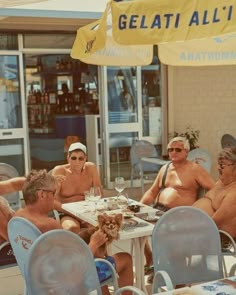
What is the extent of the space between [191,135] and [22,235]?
19.8 ft

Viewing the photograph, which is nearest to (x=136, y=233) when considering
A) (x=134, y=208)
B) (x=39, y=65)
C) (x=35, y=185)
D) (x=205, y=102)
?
(x=134, y=208)

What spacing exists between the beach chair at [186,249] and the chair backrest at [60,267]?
572 mm

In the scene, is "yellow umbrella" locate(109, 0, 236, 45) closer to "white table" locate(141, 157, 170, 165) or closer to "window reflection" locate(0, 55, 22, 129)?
"white table" locate(141, 157, 170, 165)

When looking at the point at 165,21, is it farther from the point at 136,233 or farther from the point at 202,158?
the point at 202,158

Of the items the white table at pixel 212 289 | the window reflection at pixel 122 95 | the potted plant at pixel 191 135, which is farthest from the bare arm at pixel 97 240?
the potted plant at pixel 191 135

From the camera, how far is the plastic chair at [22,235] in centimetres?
310

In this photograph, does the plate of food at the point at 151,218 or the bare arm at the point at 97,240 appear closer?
the bare arm at the point at 97,240

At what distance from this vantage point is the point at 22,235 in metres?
3.14

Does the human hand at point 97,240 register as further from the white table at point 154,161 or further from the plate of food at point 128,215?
the white table at point 154,161

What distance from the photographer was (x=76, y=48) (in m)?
4.50

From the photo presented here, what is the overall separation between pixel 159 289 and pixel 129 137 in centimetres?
560

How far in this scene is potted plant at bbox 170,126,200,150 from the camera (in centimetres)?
869

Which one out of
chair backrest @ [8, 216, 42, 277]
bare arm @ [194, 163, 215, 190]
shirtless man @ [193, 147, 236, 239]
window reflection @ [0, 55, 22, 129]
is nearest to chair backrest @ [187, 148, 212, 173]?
bare arm @ [194, 163, 215, 190]

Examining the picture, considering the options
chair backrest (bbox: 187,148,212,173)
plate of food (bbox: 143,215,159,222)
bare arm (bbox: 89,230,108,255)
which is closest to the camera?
bare arm (bbox: 89,230,108,255)
